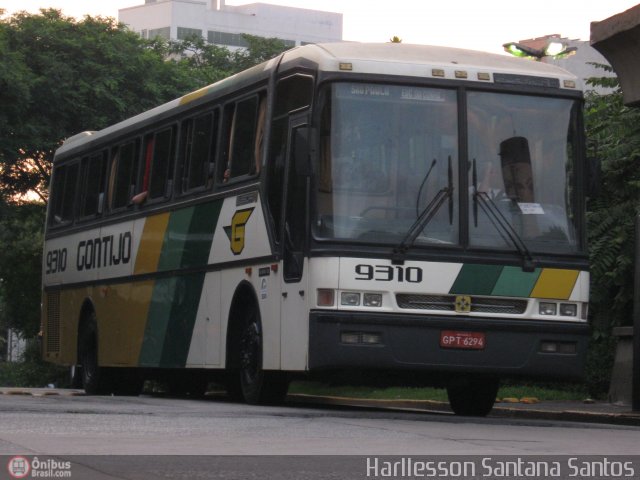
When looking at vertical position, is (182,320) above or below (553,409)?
above

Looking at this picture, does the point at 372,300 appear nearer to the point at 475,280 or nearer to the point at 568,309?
the point at 475,280

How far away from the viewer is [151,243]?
1978 cm

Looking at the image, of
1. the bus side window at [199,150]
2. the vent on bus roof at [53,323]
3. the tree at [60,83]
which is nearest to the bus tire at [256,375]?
the bus side window at [199,150]

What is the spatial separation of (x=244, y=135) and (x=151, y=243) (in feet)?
11.2

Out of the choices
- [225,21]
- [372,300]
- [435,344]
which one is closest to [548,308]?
[435,344]

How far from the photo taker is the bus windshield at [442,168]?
1463cm

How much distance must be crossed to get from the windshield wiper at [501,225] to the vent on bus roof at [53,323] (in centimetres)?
1097

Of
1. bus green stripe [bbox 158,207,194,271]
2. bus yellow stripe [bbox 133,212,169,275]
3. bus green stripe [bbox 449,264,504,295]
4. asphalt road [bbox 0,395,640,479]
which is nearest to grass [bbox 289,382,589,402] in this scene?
bus green stripe [bbox 158,207,194,271]

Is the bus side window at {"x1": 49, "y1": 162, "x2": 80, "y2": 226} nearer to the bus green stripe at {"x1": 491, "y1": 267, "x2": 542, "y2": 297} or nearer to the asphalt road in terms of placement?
the asphalt road

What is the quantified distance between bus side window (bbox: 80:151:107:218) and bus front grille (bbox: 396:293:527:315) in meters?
8.53

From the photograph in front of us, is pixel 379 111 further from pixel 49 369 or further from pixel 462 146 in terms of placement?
pixel 49 369

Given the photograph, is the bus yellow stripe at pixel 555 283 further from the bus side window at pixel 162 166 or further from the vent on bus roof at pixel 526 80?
the bus side window at pixel 162 166

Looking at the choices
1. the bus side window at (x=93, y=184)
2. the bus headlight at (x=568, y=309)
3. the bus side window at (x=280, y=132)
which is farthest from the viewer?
the bus side window at (x=93, y=184)

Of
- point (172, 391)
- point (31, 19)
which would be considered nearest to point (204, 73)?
point (31, 19)
